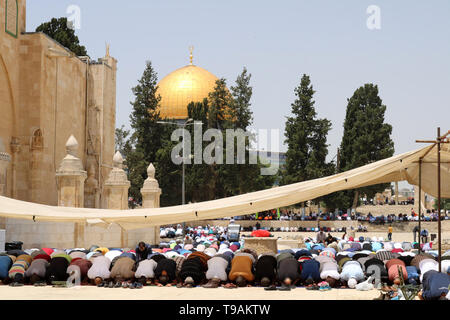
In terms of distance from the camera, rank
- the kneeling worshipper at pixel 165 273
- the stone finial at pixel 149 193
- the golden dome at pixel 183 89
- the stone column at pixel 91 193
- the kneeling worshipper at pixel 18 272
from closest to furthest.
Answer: the kneeling worshipper at pixel 18 272 → the kneeling worshipper at pixel 165 273 → the stone finial at pixel 149 193 → the stone column at pixel 91 193 → the golden dome at pixel 183 89

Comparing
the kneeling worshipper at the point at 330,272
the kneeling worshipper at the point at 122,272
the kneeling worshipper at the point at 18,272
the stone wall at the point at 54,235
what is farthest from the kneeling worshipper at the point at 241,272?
the stone wall at the point at 54,235

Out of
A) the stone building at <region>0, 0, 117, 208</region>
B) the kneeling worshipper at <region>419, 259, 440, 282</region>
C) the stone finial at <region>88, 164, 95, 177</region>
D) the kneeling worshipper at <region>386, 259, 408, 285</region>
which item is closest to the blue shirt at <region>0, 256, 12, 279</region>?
the kneeling worshipper at <region>386, 259, 408, 285</region>

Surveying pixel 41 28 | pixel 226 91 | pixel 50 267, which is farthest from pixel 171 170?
pixel 50 267

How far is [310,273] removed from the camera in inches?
440

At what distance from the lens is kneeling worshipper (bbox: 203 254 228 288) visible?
36.3 feet

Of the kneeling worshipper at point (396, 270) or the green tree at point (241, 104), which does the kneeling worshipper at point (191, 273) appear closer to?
the kneeling worshipper at point (396, 270)

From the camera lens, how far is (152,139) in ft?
144

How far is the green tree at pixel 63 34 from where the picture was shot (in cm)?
3247

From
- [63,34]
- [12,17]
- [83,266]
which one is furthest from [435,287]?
[63,34]

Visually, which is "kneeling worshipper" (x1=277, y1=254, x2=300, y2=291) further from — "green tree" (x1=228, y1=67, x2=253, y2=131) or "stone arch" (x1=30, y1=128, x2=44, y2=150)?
"green tree" (x1=228, y1=67, x2=253, y2=131)

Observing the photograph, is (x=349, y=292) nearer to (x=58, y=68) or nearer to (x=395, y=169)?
(x=395, y=169)

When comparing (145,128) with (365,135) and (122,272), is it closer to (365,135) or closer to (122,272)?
(365,135)

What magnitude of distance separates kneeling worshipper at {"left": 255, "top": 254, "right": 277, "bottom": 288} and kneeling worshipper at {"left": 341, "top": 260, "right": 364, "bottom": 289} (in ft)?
4.08

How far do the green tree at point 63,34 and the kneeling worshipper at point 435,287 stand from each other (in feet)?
88.0
